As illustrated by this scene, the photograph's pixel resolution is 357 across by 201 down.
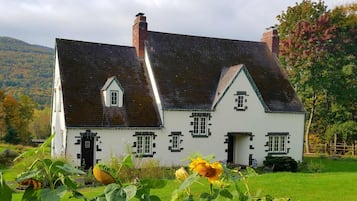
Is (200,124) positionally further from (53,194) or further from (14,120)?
(14,120)

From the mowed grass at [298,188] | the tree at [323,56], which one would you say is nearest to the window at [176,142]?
the mowed grass at [298,188]

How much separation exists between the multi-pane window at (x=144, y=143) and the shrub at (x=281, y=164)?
23.2ft

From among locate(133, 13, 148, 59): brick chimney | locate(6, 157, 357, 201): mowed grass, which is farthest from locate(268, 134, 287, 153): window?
locate(133, 13, 148, 59): brick chimney

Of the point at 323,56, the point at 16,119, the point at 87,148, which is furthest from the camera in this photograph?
the point at 16,119

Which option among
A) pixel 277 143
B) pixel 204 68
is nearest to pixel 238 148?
pixel 277 143

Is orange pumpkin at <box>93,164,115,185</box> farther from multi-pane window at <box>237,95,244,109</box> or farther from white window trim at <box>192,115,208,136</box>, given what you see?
multi-pane window at <box>237,95,244,109</box>

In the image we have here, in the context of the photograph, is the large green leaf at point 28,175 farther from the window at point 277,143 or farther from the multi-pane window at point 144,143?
the window at point 277,143

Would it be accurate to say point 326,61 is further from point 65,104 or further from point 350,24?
point 65,104

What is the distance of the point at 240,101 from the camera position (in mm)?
25000

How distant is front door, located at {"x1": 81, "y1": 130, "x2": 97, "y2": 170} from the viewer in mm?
21250

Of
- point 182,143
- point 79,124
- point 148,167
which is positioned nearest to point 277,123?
point 182,143

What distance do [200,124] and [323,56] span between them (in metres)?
18.2

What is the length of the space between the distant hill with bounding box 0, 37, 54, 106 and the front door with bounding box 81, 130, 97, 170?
2909 inches

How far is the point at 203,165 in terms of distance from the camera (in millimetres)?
1657
